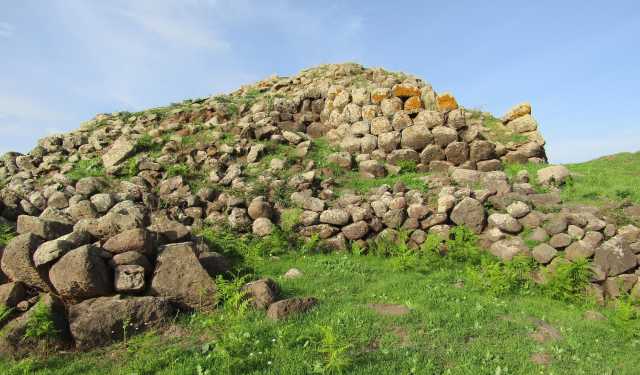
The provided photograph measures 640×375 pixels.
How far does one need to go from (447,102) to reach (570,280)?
10.7 meters

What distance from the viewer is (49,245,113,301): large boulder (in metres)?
6.85

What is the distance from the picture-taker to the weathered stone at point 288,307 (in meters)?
7.10

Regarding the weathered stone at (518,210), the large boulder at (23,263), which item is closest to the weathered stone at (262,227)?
the large boulder at (23,263)

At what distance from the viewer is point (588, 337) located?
731cm

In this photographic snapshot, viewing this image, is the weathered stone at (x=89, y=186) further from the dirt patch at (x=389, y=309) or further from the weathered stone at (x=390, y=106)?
the weathered stone at (x=390, y=106)

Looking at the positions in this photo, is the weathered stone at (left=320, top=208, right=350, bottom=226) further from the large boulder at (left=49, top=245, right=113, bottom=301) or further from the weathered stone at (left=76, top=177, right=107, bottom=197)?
the weathered stone at (left=76, top=177, right=107, bottom=197)

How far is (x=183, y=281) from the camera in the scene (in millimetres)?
7762

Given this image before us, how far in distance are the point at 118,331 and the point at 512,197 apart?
11.1 meters

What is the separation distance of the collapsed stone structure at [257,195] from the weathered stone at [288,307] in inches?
1.6

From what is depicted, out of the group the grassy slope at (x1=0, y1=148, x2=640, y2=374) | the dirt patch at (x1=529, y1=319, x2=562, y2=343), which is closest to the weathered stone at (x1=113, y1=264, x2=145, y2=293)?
the grassy slope at (x1=0, y1=148, x2=640, y2=374)

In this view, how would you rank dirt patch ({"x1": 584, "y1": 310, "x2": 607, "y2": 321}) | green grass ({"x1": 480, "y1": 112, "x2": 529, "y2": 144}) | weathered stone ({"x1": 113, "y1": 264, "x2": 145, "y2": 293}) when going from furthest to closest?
green grass ({"x1": 480, "y1": 112, "x2": 529, "y2": 144}), dirt patch ({"x1": 584, "y1": 310, "x2": 607, "y2": 321}), weathered stone ({"x1": 113, "y1": 264, "x2": 145, "y2": 293})

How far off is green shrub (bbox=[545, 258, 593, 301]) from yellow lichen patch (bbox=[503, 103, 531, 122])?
10.5m

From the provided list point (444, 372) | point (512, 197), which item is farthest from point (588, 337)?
point (512, 197)

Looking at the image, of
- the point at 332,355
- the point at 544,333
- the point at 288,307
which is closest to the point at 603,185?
the point at 544,333
